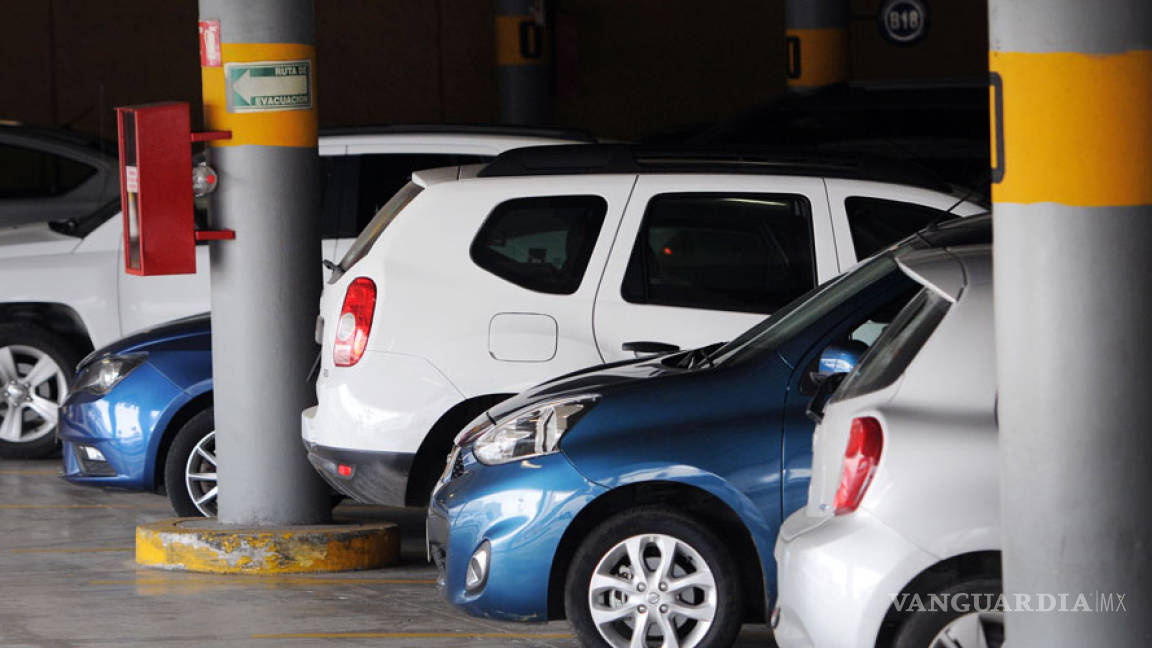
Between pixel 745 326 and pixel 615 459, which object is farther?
pixel 745 326

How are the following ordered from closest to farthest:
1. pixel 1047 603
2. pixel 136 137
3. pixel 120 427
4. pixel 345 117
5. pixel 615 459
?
pixel 1047 603 < pixel 615 459 < pixel 136 137 < pixel 120 427 < pixel 345 117

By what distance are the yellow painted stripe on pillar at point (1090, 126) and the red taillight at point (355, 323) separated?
154 inches

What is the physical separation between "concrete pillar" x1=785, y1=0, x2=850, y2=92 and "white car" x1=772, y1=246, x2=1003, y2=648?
44.4 ft

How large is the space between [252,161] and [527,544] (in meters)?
2.88

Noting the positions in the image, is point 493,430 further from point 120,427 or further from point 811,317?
point 120,427

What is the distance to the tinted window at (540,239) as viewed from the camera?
7.79 metres

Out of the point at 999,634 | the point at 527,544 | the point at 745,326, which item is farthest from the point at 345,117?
the point at 999,634

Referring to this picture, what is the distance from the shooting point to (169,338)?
30.7 feet

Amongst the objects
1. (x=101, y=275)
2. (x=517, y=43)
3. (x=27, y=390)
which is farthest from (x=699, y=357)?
(x=517, y=43)

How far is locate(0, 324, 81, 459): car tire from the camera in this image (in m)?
11.4

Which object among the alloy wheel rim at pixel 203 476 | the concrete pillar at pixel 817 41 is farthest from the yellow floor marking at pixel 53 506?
the concrete pillar at pixel 817 41

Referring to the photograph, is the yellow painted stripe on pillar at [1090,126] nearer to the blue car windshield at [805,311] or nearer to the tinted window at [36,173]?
the blue car windshield at [805,311]

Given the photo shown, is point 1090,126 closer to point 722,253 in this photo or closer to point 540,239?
point 722,253

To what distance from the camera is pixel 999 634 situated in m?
4.88
